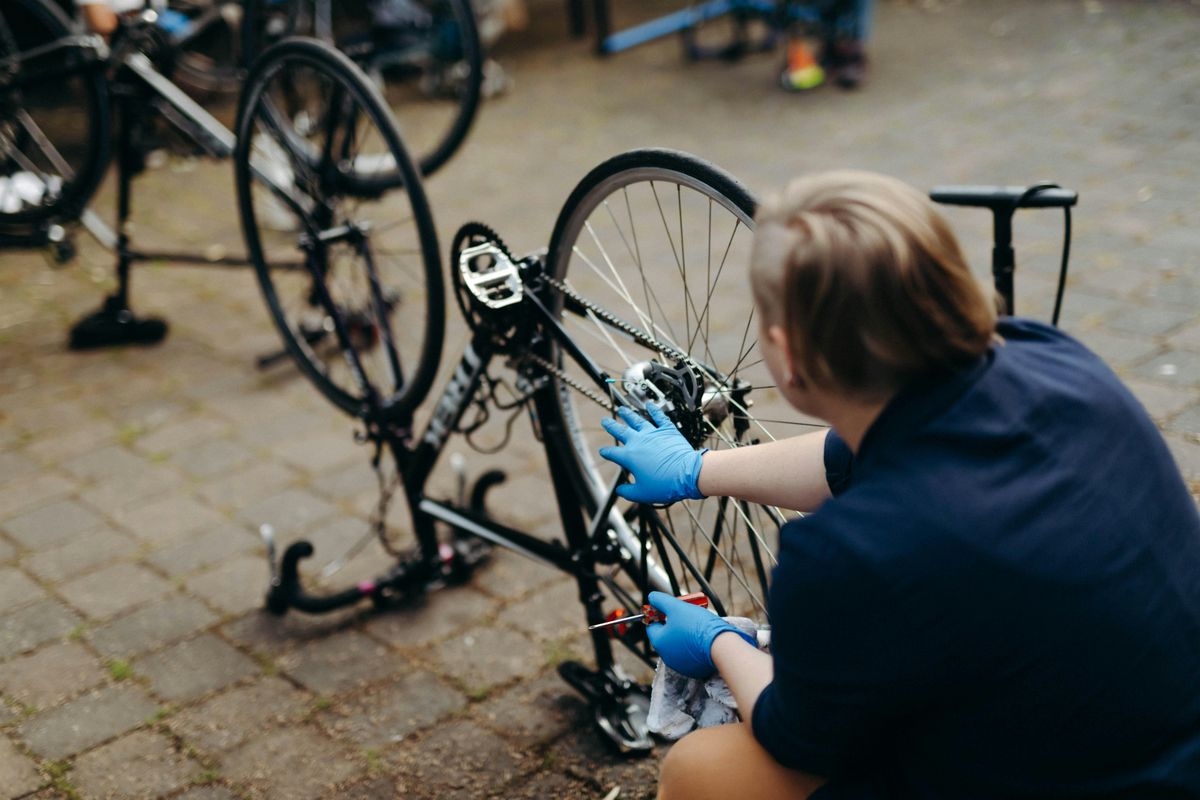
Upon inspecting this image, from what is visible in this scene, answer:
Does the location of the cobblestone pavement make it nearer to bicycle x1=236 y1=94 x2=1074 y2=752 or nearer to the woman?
bicycle x1=236 y1=94 x2=1074 y2=752

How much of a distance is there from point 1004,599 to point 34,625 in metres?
2.62

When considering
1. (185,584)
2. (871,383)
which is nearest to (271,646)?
(185,584)

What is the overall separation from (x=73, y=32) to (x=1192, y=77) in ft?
18.2

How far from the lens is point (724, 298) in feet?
14.7

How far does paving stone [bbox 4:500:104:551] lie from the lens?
3480 mm

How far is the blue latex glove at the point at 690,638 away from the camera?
172 cm

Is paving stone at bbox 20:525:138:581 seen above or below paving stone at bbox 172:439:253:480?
below

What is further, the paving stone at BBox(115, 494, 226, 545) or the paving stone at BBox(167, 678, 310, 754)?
the paving stone at BBox(115, 494, 226, 545)

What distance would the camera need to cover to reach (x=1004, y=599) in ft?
4.26

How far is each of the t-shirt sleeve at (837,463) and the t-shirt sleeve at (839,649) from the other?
1.29 feet

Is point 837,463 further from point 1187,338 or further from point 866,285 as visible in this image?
point 1187,338

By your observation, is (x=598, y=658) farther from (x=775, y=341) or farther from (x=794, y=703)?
(x=775, y=341)

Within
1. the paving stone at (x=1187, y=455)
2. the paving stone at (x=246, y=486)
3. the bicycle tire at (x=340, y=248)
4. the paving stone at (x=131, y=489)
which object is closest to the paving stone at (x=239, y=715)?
the bicycle tire at (x=340, y=248)

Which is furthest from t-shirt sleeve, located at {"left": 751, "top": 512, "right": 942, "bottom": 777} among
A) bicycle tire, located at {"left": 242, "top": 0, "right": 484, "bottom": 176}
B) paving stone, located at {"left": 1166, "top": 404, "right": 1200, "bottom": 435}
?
bicycle tire, located at {"left": 242, "top": 0, "right": 484, "bottom": 176}
